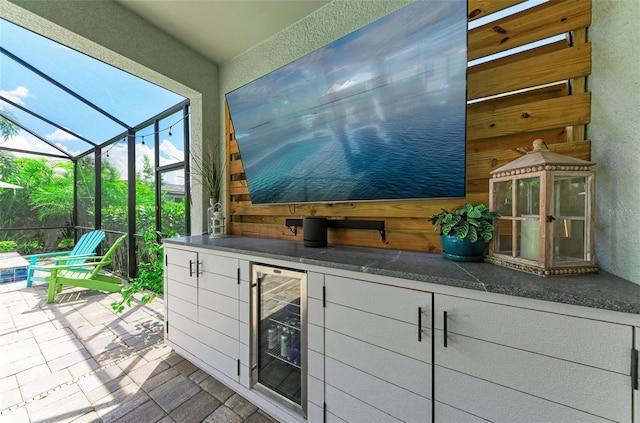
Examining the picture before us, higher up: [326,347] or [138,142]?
[138,142]

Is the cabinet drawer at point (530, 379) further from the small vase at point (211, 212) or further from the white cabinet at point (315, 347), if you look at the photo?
the small vase at point (211, 212)

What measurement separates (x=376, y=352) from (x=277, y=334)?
82 centimetres

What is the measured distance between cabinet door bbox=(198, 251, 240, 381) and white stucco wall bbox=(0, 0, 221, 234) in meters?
1.02

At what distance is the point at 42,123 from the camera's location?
4324 millimetres

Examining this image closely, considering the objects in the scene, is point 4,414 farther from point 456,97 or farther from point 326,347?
point 456,97

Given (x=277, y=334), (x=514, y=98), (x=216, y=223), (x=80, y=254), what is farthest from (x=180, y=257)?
(x=80, y=254)

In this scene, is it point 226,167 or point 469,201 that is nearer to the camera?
point 469,201

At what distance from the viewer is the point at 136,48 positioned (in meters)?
1.96

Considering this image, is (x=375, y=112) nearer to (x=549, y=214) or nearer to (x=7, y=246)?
(x=549, y=214)

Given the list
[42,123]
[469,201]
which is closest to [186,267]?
[469,201]

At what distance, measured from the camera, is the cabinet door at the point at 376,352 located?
3.01 feet

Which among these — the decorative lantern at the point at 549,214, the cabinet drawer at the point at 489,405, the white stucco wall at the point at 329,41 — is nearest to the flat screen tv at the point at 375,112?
the decorative lantern at the point at 549,214

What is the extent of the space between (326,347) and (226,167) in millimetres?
2036

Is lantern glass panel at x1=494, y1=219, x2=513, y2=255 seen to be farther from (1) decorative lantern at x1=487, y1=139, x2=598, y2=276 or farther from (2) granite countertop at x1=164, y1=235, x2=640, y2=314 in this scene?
(2) granite countertop at x1=164, y1=235, x2=640, y2=314
